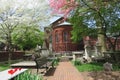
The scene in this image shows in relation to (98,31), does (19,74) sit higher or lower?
lower

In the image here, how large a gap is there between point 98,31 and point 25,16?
889 cm

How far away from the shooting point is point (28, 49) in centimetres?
4866

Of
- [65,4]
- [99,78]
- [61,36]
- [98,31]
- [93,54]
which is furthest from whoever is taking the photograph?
[61,36]

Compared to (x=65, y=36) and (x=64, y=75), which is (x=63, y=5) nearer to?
(x=64, y=75)

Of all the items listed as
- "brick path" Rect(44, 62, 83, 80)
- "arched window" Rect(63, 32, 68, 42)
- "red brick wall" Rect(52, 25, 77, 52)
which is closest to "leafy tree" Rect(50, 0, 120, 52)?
"brick path" Rect(44, 62, 83, 80)

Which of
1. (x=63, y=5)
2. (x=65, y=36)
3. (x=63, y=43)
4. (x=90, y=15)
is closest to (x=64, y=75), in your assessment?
(x=63, y=5)

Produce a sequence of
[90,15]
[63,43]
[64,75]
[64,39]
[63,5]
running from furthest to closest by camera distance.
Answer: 1. [64,39]
2. [63,43]
3. [90,15]
4. [63,5]
5. [64,75]

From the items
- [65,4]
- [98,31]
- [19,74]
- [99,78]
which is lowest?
[99,78]

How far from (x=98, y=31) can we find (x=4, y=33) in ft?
36.9

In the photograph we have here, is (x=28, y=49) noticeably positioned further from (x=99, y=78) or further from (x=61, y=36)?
(x=99, y=78)

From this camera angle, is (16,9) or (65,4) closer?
(65,4)

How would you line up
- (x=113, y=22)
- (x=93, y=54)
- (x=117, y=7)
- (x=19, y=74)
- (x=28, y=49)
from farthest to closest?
(x=28, y=49)
(x=93, y=54)
(x=113, y=22)
(x=117, y=7)
(x=19, y=74)

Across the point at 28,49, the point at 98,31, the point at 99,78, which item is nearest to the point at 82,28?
the point at 98,31

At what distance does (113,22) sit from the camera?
68.2 feet
